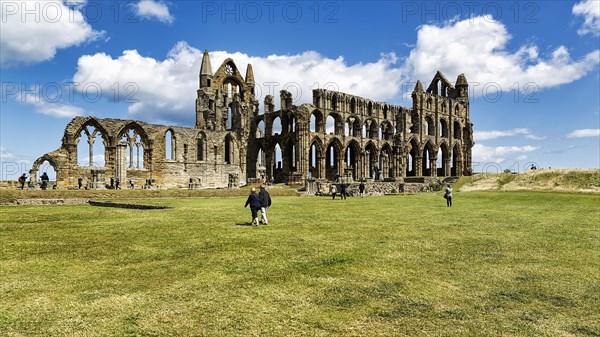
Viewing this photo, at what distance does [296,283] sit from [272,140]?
158 ft

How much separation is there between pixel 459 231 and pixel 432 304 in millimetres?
6618

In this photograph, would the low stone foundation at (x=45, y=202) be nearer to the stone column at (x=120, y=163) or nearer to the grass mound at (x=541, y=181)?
the stone column at (x=120, y=163)

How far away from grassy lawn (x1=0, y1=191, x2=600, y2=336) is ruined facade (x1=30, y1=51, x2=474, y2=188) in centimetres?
2742

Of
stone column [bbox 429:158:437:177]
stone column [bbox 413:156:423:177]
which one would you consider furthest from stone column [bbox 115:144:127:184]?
stone column [bbox 429:158:437:177]

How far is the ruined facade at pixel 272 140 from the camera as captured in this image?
3909cm

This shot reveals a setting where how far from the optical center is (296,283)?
5.64 m

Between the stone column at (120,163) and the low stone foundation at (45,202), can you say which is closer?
the low stone foundation at (45,202)

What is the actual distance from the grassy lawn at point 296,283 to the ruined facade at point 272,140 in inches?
1080

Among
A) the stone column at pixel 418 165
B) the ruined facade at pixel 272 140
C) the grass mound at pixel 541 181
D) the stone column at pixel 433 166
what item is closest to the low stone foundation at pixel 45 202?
the ruined facade at pixel 272 140

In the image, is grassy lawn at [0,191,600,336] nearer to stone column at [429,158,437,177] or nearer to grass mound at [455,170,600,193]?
grass mound at [455,170,600,193]

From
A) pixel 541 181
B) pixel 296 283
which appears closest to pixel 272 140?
pixel 541 181

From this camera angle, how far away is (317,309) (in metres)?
4.67

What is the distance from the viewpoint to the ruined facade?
1539 inches

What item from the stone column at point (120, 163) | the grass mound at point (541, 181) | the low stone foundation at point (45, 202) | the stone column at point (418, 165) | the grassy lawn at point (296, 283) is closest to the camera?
the grassy lawn at point (296, 283)
